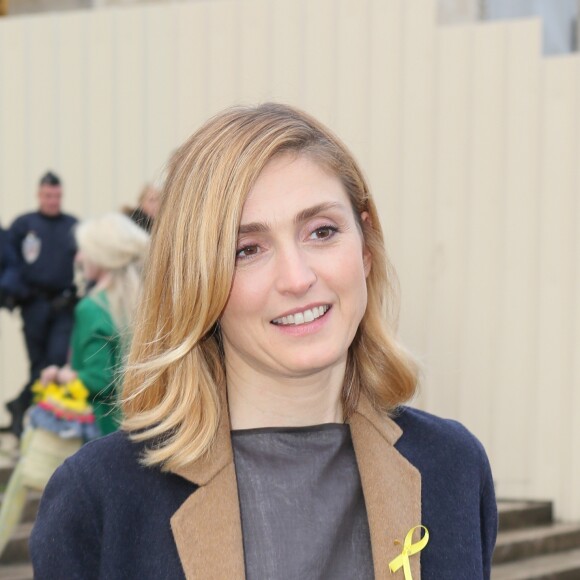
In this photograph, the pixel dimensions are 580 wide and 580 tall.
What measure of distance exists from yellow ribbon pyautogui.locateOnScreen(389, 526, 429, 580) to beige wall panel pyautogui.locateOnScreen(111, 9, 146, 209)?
20.3 feet

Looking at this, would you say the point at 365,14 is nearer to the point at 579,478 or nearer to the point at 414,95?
the point at 414,95

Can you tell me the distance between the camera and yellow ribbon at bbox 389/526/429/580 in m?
1.86

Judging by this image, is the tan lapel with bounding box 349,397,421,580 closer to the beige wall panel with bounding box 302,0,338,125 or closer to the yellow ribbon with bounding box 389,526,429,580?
the yellow ribbon with bounding box 389,526,429,580

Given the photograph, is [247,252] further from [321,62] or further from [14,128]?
[14,128]

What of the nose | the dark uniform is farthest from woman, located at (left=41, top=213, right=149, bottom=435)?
the nose

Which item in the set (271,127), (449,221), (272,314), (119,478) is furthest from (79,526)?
(449,221)

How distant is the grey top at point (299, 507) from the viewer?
73.3 inches

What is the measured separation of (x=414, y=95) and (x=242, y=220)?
5.60 m

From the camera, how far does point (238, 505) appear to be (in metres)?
1.87

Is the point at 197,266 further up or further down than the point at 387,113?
further down

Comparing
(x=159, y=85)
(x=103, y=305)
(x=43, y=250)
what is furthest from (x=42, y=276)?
(x=103, y=305)

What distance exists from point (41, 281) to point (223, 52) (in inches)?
75.9

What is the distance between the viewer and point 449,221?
7.17 m

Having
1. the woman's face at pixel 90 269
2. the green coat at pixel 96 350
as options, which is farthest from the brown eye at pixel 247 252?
the woman's face at pixel 90 269
